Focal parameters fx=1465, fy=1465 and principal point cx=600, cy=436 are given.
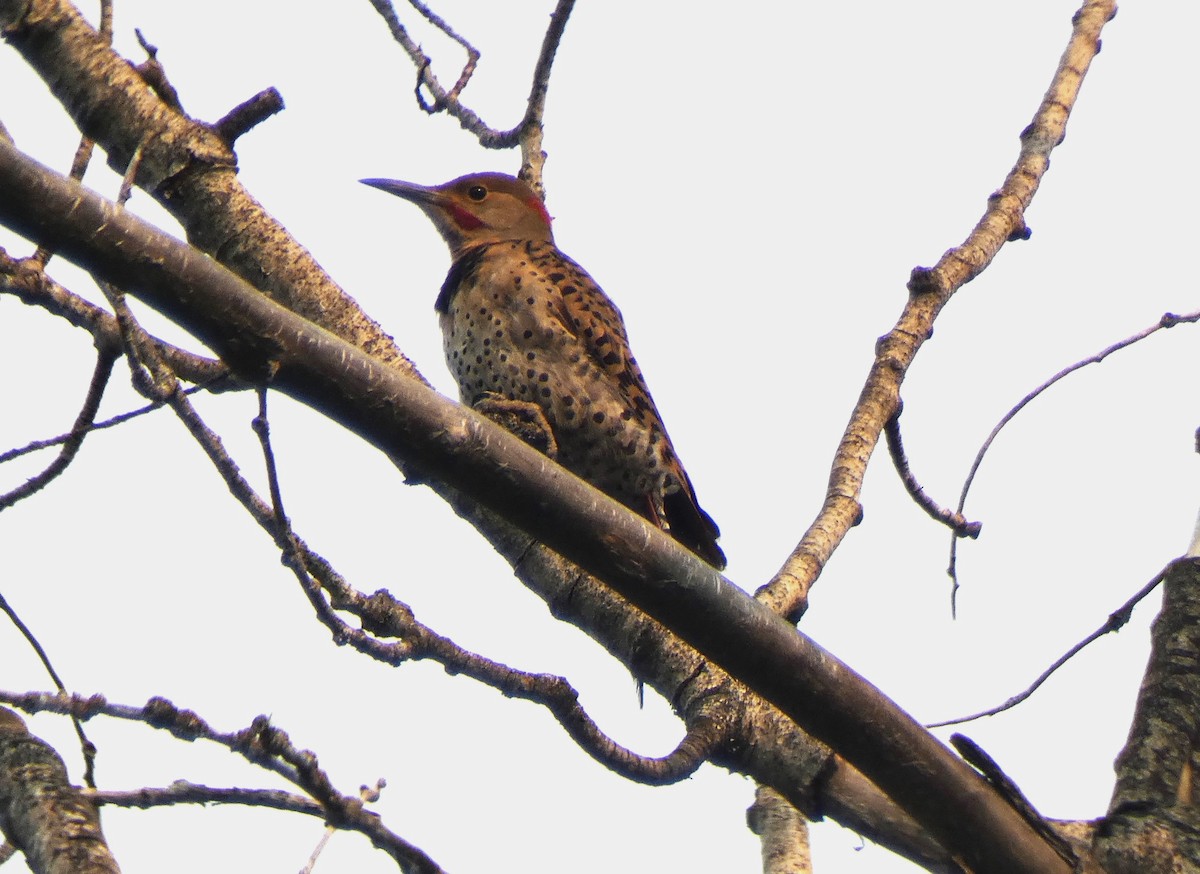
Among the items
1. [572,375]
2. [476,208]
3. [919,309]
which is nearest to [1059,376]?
[919,309]

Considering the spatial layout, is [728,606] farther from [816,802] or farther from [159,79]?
[159,79]

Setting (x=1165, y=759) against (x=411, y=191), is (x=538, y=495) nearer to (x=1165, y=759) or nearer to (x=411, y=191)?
(x=1165, y=759)

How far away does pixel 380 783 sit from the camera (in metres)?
2.91

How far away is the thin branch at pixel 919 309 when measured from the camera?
4.04 meters

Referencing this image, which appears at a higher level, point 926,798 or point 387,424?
point 387,424

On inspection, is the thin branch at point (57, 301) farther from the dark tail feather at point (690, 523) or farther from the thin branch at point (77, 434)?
the dark tail feather at point (690, 523)

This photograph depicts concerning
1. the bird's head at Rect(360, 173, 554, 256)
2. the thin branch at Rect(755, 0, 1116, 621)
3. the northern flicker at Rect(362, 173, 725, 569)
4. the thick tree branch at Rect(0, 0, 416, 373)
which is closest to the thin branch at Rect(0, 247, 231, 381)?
the thick tree branch at Rect(0, 0, 416, 373)

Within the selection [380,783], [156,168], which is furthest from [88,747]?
[156,168]

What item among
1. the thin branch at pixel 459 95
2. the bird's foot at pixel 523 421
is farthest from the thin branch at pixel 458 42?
the bird's foot at pixel 523 421

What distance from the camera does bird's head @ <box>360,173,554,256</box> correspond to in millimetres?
7008

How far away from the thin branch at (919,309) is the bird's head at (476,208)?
2.60 metres

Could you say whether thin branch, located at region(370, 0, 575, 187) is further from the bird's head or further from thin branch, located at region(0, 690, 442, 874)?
thin branch, located at region(0, 690, 442, 874)

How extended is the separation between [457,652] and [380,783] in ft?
1.17

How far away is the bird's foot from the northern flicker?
42.6 inches
